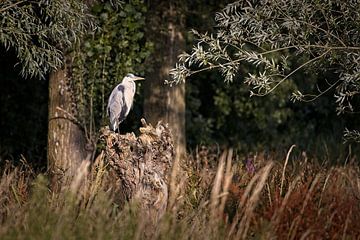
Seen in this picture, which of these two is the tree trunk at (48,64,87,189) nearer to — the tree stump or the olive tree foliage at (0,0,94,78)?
the olive tree foliage at (0,0,94,78)

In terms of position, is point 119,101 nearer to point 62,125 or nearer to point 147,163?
point 62,125

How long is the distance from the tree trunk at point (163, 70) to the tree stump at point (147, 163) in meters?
5.49

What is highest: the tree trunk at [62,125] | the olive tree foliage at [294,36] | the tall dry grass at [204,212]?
the olive tree foliage at [294,36]

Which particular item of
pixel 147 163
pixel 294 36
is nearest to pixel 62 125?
pixel 147 163

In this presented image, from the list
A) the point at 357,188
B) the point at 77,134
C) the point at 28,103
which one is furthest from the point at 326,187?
the point at 28,103

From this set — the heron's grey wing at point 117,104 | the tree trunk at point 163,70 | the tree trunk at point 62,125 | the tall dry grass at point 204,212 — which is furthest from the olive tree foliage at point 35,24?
the tree trunk at point 163,70

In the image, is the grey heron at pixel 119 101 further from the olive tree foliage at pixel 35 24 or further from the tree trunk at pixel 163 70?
the tree trunk at pixel 163 70

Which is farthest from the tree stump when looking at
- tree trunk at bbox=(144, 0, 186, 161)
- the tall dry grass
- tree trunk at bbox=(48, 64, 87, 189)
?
tree trunk at bbox=(144, 0, 186, 161)

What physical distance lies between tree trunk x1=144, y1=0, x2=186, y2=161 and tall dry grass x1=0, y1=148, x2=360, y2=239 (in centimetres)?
460

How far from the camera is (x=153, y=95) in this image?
15227mm

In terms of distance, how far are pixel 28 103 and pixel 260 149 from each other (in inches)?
206

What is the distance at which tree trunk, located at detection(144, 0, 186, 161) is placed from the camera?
49.9ft

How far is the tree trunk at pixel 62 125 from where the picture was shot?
43.9ft

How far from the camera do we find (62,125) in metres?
13.5
